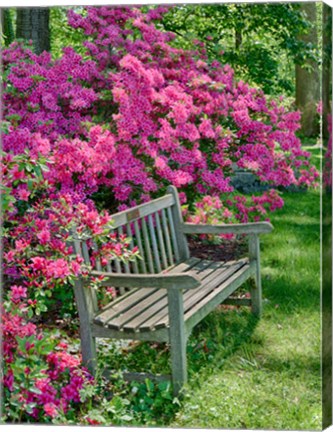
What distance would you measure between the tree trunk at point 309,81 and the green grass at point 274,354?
21.3 inches

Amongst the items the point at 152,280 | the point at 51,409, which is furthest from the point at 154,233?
the point at 51,409

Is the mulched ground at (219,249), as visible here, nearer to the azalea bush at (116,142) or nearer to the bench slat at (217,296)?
the azalea bush at (116,142)

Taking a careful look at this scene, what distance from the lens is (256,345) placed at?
12.8 ft

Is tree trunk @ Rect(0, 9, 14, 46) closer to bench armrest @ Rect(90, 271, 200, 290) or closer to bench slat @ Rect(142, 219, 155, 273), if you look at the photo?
bench slat @ Rect(142, 219, 155, 273)

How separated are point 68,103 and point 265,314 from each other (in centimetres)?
170

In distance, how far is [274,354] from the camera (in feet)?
12.4

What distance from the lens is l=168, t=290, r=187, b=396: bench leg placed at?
336 cm

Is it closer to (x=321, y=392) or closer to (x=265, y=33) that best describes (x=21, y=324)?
(x=321, y=392)

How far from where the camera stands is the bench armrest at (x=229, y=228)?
173 inches

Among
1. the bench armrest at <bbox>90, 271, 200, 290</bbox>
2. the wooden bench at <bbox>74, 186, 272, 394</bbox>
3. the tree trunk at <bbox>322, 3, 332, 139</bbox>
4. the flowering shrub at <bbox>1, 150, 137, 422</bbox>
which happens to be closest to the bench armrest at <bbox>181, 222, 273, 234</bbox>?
the wooden bench at <bbox>74, 186, 272, 394</bbox>

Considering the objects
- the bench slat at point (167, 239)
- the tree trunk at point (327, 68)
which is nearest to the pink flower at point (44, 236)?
the bench slat at point (167, 239)

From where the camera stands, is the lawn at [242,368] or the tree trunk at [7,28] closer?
the lawn at [242,368]

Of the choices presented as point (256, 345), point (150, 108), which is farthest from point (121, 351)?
point (150, 108)

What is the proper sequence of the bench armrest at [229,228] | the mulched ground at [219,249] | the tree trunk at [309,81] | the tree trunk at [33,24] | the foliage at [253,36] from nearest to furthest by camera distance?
the tree trunk at [309,81]
the foliage at [253,36]
the bench armrest at [229,228]
the tree trunk at [33,24]
the mulched ground at [219,249]
